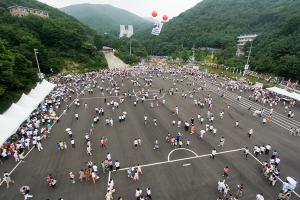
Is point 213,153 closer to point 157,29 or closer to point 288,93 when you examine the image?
point 157,29

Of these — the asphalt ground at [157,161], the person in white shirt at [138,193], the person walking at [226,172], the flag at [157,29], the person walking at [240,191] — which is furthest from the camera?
the flag at [157,29]

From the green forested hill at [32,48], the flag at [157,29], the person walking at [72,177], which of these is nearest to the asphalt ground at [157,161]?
the person walking at [72,177]

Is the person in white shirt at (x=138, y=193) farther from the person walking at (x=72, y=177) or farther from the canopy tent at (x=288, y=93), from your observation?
the canopy tent at (x=288, y=93)

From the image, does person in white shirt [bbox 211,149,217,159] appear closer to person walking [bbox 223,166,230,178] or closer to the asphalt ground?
the asphalt ground

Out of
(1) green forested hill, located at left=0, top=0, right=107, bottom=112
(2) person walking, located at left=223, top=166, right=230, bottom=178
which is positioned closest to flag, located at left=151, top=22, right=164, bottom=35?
(1) green forested hill, located at left=0, top=0, right=107, bottom=112

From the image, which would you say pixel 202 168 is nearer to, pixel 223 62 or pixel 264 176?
pixel 264 176

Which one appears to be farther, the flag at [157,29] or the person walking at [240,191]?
the flag at [157,29]

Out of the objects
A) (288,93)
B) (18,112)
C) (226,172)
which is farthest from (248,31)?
(18,112)
